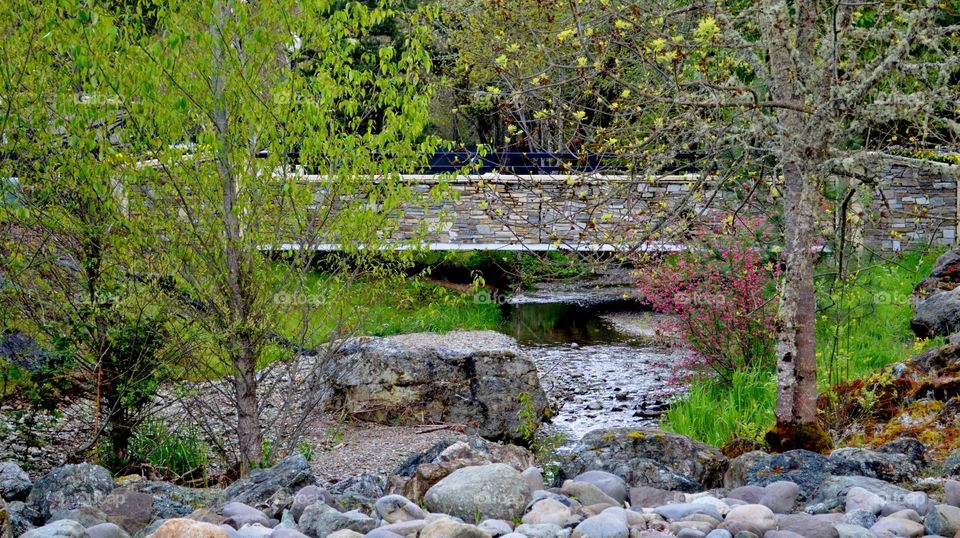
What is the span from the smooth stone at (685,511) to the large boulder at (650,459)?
750 mm

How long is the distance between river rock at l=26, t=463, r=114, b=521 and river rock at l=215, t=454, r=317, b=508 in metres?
0.62

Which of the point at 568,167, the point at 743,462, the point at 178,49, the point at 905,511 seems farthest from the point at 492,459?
the point at 178,49

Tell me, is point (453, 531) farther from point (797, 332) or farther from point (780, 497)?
point (797, 332)

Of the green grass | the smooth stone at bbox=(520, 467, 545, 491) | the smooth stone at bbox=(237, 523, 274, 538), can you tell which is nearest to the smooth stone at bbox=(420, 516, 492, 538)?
the smooth stone at bbox=(237, 523, 274, 538)

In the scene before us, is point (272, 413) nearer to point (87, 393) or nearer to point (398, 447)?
point (398, 447)

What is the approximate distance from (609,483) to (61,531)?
2.40 meters

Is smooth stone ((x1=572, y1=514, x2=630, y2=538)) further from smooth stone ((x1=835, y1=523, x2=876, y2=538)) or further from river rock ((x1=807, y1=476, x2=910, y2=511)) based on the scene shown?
river rock ((x1=807, y1=476, x2=910, y2=511))

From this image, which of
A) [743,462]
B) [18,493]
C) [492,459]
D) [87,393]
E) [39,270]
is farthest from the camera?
[87,393]

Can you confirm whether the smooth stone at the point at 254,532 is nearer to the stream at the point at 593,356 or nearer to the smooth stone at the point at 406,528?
the smooth stone at the point at 406,528

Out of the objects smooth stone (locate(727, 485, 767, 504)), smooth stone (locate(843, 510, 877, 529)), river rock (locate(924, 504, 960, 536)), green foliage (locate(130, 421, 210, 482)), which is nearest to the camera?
river rock (locate(924, 504, 960, 536))

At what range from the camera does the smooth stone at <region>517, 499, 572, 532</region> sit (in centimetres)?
372

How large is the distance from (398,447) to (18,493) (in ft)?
11.3

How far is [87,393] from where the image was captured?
6.72 metres

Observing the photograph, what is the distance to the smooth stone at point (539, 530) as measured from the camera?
3.54m
